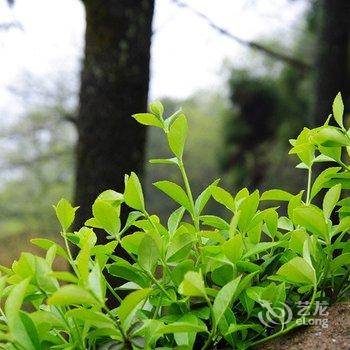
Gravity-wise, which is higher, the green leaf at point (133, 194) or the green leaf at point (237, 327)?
the green leaf at point (133, 194)

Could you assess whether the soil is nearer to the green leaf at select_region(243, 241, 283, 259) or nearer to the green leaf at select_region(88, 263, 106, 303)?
the green leaf at select_region(243, 241, 283, 259)

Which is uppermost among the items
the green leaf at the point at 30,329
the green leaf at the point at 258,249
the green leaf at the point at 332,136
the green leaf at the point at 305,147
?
the green leaf at the point at 332,136

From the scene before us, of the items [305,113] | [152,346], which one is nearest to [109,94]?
[152,346]

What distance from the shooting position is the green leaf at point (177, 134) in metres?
0.63

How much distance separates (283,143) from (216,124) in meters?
2.33

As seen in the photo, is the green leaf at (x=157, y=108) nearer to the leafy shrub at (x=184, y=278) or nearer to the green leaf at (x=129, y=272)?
the leafy shrub at (x=184, y=278)

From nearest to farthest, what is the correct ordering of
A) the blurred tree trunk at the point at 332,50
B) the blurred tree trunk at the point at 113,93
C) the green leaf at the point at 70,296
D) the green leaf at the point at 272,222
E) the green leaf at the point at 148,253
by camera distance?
the green leaf at the point at 70,296, the green leaf at the point at 148,253, the green leaf at the point at 272,222, the blurred tree trunk at the point at 113,93, the blurred tree trunk at the point at 332,50

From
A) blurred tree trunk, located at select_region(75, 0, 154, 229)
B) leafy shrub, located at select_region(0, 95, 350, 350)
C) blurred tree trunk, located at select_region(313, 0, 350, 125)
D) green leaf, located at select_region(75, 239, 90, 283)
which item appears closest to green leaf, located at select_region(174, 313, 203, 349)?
leafy shrub, located at select_region(0, 95, 350, 350)

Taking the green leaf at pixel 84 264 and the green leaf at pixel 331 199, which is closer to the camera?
the green leaf at pixel 84 264

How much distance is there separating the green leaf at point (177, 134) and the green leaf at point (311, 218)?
0.48ft

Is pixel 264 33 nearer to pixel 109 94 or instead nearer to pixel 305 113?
pixel 305 113

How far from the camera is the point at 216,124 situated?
11031 millimetres

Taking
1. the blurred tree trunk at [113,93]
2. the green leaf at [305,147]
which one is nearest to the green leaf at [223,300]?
the green leaf at [305,147]

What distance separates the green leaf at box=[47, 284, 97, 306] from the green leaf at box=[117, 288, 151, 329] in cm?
4
